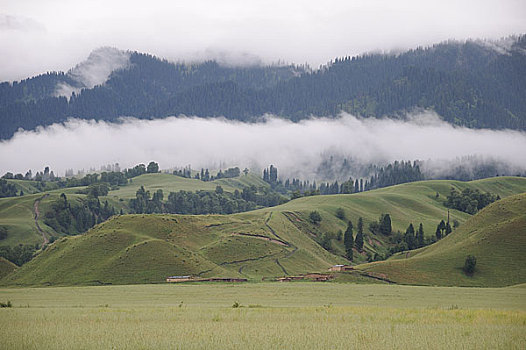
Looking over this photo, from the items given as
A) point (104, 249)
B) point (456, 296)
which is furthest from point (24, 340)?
point (104, 249)

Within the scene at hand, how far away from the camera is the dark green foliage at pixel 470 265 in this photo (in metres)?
128

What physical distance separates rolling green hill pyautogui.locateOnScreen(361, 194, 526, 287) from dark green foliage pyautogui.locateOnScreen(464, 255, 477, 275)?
2.81 feet

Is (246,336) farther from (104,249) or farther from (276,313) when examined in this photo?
(104,249)

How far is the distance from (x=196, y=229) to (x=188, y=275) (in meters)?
42.8

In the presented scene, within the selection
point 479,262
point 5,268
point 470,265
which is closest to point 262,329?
point 470,265

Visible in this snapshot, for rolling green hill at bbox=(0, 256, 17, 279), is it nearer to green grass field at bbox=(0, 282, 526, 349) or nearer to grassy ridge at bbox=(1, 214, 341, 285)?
grassy ridge at bbox=(1, 214, 341, 285)

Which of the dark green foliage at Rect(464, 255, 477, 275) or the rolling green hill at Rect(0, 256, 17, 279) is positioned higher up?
the dark green foliage at Rect(464, 255, 477, 275)

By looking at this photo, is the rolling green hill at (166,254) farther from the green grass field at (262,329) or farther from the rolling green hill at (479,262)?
the green grass field at (262,329)

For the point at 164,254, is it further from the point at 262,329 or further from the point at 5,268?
the point at 262,329

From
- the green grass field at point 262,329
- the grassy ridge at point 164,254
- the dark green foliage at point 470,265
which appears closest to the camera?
the green grass field at point 262,329

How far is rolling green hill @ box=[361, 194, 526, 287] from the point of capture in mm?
124438

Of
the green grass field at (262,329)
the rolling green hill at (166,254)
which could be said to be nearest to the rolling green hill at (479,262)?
the rolling green hill at (166,254)

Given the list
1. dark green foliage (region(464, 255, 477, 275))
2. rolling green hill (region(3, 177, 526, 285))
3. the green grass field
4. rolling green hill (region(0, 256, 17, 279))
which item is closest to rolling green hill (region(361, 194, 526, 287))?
dark green foliage (region(464, 255, 477, 275))

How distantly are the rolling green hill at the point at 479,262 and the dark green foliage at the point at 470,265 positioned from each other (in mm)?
858
